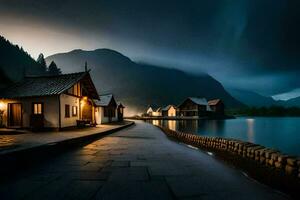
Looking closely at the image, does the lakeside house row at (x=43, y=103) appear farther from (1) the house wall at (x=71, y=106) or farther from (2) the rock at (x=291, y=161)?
(2) the rock at (x=291, y=161)

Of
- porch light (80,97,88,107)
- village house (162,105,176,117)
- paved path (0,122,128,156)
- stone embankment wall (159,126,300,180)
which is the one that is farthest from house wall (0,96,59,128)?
village house (162,105,176,117)

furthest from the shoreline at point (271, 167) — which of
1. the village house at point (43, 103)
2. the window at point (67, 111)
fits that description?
the window at point (67, 111)

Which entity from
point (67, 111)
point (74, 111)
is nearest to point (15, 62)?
point (74, 111)

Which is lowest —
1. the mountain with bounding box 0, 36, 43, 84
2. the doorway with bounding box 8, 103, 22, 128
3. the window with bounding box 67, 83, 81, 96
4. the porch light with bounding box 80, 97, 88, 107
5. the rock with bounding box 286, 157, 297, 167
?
the rock with bounding box 286, 157, 297, 167

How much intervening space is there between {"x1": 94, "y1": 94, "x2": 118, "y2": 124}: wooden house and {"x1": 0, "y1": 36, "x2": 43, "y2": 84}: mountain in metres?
69.0

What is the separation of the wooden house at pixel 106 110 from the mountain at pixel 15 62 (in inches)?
2718

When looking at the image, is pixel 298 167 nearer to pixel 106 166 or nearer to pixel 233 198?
pixel 233 198

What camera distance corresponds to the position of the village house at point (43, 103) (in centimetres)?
2247

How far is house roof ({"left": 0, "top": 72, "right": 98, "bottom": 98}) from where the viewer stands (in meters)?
23.0

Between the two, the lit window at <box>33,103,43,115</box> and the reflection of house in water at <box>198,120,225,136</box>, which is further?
the reflection of house in water at <box>198,120,225,136</box>

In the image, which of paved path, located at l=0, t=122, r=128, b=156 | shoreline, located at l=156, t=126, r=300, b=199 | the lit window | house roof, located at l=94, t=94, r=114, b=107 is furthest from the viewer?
house roof, located at l=94, t=94, r=114, b=107

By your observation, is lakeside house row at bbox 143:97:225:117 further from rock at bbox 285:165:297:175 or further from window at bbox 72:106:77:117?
rock at bbox 285:165:297:175

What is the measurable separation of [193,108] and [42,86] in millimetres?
74551

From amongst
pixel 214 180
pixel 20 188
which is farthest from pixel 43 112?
pixel 214 180
